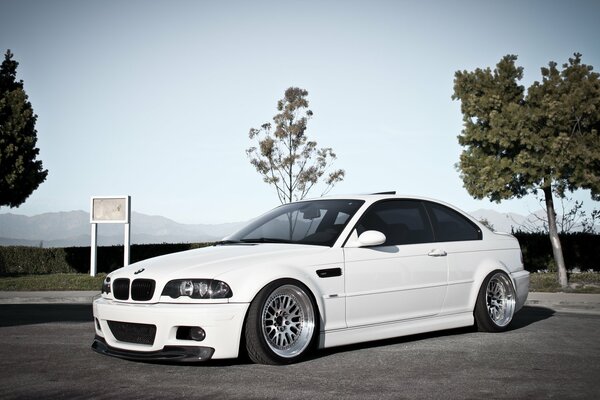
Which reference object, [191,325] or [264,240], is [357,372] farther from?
[264,240]

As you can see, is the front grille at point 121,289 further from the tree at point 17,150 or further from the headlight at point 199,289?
the tree at point 17,150

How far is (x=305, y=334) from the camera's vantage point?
666 centimetres

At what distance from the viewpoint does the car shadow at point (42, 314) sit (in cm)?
1118

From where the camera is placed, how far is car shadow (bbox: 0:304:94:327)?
11.2m

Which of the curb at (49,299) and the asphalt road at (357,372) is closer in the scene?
the asphalt road at (357,372)

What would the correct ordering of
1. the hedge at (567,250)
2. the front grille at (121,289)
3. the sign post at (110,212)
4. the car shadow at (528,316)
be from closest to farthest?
1. the front grille at (121,289)
2. the car shadow at (528,316)
3. the hedge at (567,250)
4. the sign post at (110,212)

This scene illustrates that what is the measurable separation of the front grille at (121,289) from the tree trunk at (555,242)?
1453 centimetres

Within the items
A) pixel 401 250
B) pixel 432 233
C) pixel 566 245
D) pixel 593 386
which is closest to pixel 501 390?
pixel 593 386

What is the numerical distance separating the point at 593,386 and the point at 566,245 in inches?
705

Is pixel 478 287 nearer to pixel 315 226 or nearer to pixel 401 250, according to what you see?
pixel 401 250

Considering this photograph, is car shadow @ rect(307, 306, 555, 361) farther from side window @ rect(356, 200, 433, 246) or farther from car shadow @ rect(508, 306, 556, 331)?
side window @ rect(356, 200, 433, 246)

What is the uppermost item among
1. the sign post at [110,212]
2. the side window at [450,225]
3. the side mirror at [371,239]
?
the sign post at [110,212]

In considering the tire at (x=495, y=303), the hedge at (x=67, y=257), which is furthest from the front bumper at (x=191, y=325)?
the hedge at (x=67, y=257)

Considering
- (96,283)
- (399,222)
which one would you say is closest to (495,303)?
(399,222)
